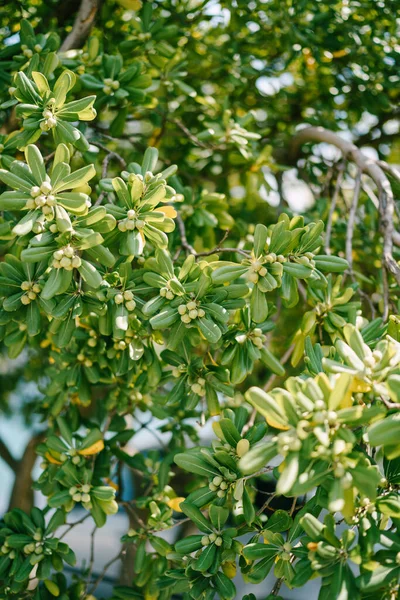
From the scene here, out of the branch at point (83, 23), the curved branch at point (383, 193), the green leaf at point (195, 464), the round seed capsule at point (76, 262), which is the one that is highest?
the branch at point (83, 23)

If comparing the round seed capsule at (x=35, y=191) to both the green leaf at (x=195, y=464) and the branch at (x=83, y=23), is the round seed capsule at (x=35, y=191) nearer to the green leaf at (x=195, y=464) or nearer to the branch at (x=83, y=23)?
the green leaf at (x=195, y=464)

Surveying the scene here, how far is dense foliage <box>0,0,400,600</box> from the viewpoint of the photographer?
131 cm

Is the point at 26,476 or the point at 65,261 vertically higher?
the point at 65,261

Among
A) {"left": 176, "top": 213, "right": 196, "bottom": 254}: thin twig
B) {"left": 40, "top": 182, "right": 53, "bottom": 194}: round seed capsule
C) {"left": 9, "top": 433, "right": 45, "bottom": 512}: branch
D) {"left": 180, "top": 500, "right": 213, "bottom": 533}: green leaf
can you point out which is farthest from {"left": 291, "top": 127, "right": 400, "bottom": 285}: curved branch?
{"left": 9, "top": 433, "right": 45, "bottom": 512}: branch

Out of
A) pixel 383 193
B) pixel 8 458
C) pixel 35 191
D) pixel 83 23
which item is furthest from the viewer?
pixel 8 458

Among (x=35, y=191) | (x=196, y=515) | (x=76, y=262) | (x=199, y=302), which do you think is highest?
(x=35, y=191)

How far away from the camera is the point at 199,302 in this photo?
5.17 feet

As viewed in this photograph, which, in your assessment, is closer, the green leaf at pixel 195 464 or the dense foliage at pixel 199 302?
the dense foliage at pixel 199 302

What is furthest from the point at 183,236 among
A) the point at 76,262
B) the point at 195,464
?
the point at 195,464

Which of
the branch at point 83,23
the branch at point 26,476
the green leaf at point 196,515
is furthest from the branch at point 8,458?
the branch at point 83,23

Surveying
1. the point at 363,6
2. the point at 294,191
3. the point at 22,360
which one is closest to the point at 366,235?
the point at 363,6

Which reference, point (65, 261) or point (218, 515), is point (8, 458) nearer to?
point (218, 515)

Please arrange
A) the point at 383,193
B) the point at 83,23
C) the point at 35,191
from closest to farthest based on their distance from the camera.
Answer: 1. the point at 35,191
2. the point at 383,193
3. the point at 83,23

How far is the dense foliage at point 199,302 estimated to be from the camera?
131 cm
